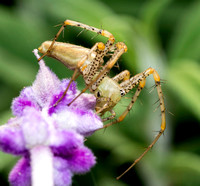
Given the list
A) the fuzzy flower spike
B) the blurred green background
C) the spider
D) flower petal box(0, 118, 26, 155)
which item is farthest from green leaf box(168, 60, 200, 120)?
flower petal box(0, 118, 26, 155)

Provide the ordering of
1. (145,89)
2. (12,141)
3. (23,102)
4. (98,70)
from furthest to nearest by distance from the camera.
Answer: (145,89) < (98,70) < (23,102) < (12,141)

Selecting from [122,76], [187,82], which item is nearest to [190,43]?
[187,82]

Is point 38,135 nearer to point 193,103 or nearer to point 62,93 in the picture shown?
point 62,93

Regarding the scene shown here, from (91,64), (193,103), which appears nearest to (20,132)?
(91,64)

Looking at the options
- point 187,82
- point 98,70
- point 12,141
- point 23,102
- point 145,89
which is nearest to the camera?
point 12,141

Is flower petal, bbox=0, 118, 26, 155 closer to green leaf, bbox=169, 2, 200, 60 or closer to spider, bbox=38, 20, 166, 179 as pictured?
spider, bbox=38, 20, 166, 179

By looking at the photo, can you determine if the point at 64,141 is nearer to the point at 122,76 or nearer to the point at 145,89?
the point at 122,76
